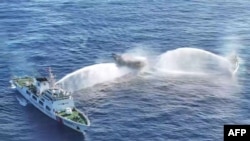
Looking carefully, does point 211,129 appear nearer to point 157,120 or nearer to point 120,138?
point 157,120

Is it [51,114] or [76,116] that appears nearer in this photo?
[76,116]

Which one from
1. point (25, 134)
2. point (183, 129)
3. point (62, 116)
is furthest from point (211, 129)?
point (25, 134)

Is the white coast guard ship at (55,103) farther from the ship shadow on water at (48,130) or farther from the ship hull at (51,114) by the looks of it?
the ship shadow on water at (48,130)

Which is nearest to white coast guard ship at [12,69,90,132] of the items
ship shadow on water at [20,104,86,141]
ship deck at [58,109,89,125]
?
ship deck at [58,109,89,125]

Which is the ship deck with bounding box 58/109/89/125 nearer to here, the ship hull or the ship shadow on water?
the ship hull

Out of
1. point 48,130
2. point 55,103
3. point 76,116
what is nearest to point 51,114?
point 55,103

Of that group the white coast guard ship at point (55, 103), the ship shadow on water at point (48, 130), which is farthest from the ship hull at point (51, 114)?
the ship shadow on water at point (48, 130)

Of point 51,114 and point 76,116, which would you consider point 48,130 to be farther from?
point 76,116
